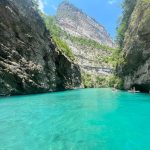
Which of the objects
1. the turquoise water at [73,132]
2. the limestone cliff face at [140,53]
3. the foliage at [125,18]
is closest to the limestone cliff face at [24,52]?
the limestone cliff face at [140,53]

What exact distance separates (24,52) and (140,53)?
27288 millimetres

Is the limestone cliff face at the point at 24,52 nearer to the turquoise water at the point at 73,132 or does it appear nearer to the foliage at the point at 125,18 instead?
the foliage at the point at 125,18

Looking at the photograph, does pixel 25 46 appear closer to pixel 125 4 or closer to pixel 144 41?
pixel 144 41

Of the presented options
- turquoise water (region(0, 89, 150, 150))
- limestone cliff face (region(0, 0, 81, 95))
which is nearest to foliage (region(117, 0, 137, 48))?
limestone cliff face (region(0, 0, 81, 95))

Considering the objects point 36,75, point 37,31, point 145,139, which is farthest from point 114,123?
point 37,31

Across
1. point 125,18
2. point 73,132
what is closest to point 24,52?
point 125,18

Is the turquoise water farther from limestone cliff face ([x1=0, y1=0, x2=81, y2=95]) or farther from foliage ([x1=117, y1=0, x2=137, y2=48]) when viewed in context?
foliage ([x1=117, y1=0, x2=137, y2=48])

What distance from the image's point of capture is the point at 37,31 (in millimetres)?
72938

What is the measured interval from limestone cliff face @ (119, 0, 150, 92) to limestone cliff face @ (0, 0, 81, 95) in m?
22.3

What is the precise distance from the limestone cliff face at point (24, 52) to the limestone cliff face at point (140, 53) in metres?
22.3

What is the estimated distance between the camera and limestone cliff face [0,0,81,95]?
5478 cm

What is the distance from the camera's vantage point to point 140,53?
59.5 metres

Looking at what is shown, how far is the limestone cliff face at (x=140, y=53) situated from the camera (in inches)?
2226

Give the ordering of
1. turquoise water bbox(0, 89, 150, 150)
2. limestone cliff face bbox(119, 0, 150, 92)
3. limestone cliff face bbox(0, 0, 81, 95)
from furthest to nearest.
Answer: limestone cliff face bbox(119, 0, 150, 92), limestone cliff face bbox(0, 0, 81, 95), turquoise water bbox(0, 89, 150, 150)
